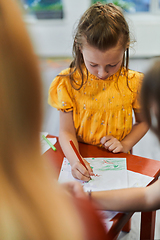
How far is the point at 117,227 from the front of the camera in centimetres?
52

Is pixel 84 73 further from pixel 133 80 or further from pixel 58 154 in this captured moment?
pixel 58 154

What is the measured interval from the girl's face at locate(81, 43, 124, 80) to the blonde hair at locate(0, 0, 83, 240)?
1.73 feet

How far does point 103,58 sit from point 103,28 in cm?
9

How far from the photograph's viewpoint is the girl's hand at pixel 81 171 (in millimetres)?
669

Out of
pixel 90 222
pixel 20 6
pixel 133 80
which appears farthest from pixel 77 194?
pixel 133 80

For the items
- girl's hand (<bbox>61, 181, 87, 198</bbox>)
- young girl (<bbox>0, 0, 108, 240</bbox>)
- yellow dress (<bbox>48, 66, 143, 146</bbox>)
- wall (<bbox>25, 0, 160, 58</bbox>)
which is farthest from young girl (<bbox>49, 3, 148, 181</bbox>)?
wall (<bbox>25, 0, 160, 58</bbox>)

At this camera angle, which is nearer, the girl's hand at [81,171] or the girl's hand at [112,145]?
the girl's hand at [81,171]

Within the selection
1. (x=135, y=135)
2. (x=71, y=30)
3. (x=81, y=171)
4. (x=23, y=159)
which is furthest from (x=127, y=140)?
(x=71, y=30)

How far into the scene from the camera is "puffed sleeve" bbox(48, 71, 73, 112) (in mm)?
896

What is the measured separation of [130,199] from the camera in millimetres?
574

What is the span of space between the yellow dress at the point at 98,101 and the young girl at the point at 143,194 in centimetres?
33

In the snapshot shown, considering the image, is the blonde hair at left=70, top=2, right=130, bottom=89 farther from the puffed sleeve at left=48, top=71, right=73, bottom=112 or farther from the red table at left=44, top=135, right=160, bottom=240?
the red table at left=44, top=135, right=160, bottom=240

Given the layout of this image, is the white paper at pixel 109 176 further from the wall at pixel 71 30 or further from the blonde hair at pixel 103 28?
the wall at pixel 71 30

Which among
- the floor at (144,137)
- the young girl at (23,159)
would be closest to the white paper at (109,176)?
the floor at (144,137)
